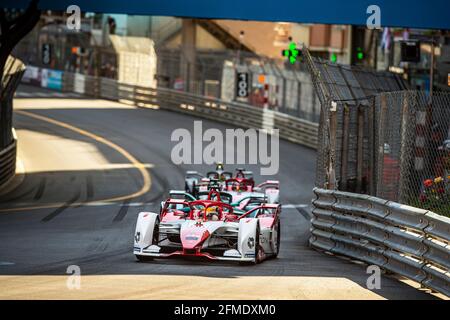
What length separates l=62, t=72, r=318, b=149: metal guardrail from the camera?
132 feet

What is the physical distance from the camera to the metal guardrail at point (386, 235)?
512 inches

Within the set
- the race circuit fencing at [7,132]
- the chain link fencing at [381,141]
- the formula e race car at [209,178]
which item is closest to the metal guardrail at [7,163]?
the race circuit fencing at [7,132]

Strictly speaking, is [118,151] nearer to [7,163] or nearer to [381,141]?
[7,163]

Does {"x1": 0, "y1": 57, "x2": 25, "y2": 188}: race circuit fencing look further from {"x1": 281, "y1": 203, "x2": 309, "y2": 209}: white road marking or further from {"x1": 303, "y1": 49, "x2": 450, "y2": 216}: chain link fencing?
{"x1": 303, "y1": 49, "x2": 450, "y2": 216}: chain link fencing

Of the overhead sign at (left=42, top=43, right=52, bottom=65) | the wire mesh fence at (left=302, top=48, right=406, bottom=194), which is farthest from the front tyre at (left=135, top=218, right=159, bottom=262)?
the overhead sign at (left=42, top=43, right=52, bottom=65)

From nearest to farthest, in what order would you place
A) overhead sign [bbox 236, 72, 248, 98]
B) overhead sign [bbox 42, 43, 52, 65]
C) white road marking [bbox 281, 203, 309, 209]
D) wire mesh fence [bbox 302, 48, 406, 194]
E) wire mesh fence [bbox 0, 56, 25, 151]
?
wire mesh fence [bbox 302, 48, 406, 194], white road marking [bbox 281, 203, 309, 209], wire mesh fence [bbox 0, 56, 25, 151], overhead sign [bbox 236, 72, 248, 98], overhead sign [bbox 42, 43, 52, 65]

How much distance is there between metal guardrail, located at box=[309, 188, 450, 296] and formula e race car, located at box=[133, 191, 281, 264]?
1.08 m

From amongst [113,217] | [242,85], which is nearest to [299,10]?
[113,217]

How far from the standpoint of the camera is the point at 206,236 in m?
15.9

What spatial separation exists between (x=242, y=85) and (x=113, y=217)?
2180 cm

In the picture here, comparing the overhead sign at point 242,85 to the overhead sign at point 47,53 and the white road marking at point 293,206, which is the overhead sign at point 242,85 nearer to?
the white road marking at point 293,206

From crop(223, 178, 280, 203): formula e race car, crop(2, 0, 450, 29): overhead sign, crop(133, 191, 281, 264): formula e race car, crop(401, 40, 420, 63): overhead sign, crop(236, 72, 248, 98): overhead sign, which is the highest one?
crop(2, 0, 450, 29): overhead sign

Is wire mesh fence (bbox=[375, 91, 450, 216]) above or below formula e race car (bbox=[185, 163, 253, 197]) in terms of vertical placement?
above
